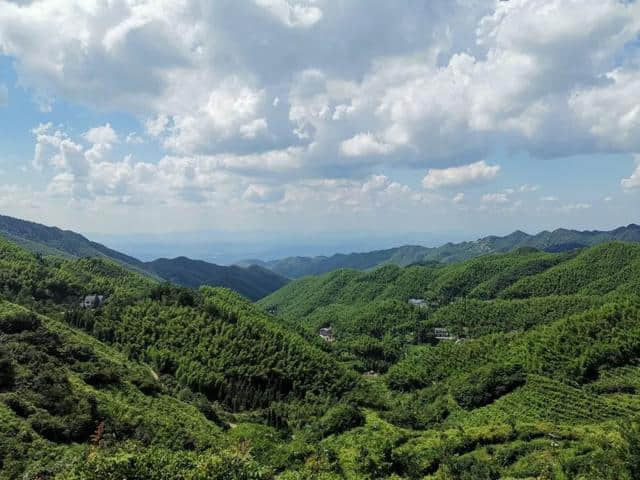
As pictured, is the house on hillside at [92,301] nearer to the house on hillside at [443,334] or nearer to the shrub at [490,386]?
the shrub at [490,386]

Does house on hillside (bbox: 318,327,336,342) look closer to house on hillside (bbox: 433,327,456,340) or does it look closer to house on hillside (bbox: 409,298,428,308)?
house on hillside (bbox: 433,327,456,340)

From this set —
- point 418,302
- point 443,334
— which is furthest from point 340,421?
point 418,302

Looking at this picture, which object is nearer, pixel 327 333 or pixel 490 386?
pixel 490 386

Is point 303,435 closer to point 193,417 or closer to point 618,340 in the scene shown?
point 193,417

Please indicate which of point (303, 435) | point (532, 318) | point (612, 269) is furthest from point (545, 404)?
point (612, 269)

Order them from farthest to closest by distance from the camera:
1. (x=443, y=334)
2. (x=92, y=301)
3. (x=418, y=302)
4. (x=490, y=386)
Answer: (x=418, y=302), (x=443, y=334), (x=92, y=301), (x=490, y=386)

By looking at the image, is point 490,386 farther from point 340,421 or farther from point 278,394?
point 278,394
